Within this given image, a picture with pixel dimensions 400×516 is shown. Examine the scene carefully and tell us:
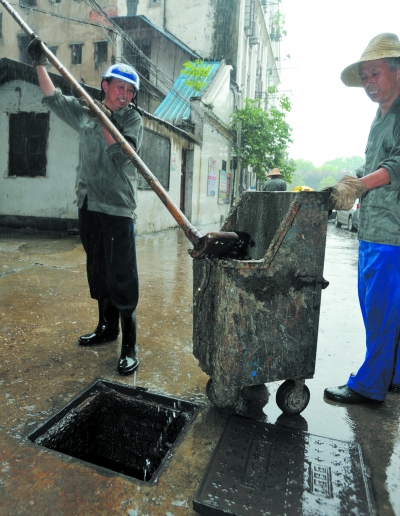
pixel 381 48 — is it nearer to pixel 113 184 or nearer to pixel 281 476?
pixel 113 184

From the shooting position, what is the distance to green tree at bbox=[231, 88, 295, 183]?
16.1m

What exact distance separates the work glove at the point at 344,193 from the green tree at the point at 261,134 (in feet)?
49.8

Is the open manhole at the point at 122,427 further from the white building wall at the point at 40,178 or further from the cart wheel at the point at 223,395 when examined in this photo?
the white building wall at the point at 40,178

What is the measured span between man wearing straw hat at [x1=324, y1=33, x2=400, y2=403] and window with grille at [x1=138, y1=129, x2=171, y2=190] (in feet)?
23.0

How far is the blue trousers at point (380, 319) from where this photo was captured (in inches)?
81.1

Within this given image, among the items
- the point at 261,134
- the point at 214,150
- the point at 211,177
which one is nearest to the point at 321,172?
the point at 261,134

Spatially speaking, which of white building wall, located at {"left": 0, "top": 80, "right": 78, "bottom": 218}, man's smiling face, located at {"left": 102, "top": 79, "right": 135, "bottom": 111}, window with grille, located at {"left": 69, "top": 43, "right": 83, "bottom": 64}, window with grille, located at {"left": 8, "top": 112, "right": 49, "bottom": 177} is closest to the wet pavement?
man's smiling face, located at {"left": 102, "top": 79, "right": 135, "bottom": 111}

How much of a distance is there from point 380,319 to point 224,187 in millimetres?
14678

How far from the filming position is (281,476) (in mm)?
1496

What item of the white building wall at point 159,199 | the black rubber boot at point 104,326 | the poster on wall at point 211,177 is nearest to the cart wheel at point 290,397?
the black rubber boot at point 104,326

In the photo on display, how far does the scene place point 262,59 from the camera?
83.9 feet

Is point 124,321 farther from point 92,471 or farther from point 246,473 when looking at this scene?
point 246,473

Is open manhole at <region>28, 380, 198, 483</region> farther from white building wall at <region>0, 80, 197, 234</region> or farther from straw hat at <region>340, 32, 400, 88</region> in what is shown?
white building wall at <region>0, 80, 197, 234</region>

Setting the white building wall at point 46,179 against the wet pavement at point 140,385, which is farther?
the white building wall at point 46,179
